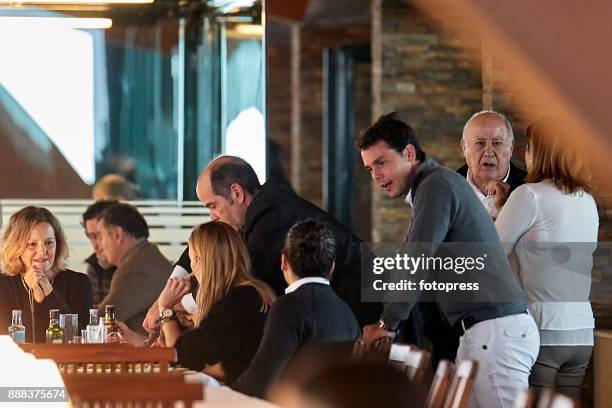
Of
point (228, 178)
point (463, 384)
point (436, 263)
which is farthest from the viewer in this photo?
point (228, 178)

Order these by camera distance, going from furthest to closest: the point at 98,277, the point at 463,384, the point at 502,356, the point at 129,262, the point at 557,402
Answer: the point at 98,277 < the point at 129,262 < the point at 502,356 < the point at 463,384 < the point at 557,402

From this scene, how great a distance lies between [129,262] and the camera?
651cm

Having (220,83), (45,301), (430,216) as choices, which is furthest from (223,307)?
(220,83)

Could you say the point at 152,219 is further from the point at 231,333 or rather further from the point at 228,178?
the point at 231,333

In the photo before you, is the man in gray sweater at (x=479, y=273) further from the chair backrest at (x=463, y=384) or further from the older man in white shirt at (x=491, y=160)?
the chair backrest at (x=463, y=384)

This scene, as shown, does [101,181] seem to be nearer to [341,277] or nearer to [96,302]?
[96,302]

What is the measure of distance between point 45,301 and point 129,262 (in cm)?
91

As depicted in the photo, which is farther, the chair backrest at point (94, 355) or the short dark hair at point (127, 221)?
the short dark hair at point (127, 221)

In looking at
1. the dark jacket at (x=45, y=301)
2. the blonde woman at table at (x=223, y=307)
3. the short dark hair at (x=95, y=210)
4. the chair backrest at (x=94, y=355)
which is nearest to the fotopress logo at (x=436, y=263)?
the blonde woman at table at (x=223, y=307)

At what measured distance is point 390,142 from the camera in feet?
15.6

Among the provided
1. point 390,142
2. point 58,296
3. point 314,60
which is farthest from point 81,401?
point 314,60

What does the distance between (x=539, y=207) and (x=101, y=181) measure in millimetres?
3476

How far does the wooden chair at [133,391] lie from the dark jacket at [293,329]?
1.70 m

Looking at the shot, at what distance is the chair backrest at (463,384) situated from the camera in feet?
11.4
